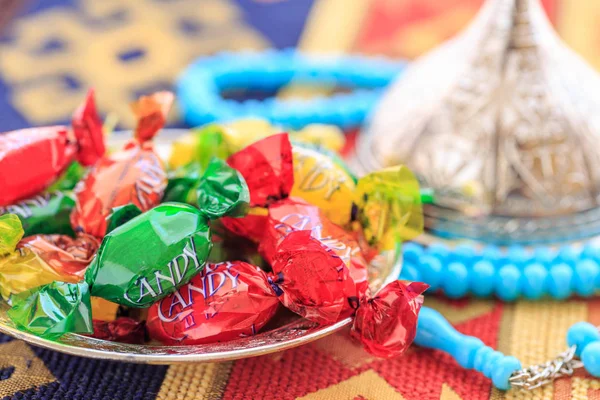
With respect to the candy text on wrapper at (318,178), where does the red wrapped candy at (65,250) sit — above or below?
below

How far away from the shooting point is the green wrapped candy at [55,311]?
1.63 feet

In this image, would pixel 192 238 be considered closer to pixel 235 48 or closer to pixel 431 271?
pixel 431 271

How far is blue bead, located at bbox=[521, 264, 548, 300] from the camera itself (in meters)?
0.74

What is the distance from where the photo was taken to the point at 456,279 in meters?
0.74

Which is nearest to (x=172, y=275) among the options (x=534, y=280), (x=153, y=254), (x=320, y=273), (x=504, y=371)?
(x=153, y=254)

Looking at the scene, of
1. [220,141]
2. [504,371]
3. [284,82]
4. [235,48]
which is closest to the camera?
[504,371]

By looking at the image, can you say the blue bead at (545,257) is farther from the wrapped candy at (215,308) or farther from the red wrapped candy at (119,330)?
the red wrapped candy at (119,330)

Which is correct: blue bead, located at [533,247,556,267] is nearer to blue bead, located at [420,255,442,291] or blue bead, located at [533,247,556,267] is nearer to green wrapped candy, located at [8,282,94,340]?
blue bead, located at [420,255,442,291]

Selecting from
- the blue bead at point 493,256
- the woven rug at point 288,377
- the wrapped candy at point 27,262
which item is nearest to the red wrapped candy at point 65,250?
the wrapped candy at point 27,262

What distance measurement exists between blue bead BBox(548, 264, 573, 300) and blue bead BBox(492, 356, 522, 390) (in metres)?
0.17

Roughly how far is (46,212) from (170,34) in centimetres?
94

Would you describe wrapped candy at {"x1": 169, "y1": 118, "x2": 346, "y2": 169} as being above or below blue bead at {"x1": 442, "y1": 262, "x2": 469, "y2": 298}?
above

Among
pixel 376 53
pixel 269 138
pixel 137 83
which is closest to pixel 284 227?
pixel 269 138

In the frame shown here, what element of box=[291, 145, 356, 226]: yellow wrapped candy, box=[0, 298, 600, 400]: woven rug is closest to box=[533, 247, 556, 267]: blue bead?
box=[0, 298, 600, 400]: woven rug
